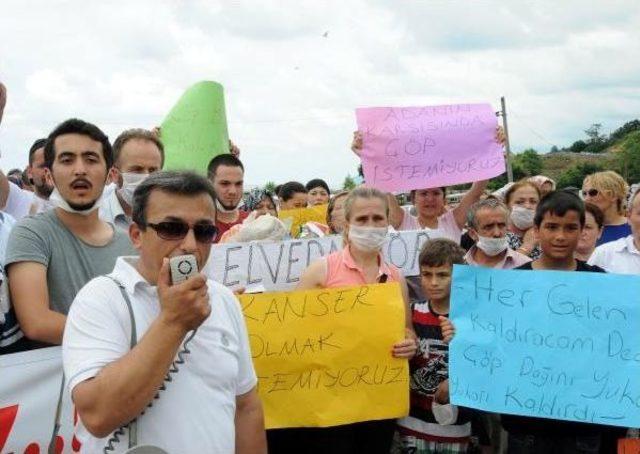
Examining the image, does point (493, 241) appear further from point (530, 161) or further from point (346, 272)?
point (530, 161)

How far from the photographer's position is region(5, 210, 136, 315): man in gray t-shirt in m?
2.68

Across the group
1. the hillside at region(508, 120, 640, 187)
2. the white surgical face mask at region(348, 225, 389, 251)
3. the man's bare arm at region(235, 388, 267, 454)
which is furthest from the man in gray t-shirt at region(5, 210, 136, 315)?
the hillside at region(508, 120, 640, 187)

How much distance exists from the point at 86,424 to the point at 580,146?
11294 centimetres

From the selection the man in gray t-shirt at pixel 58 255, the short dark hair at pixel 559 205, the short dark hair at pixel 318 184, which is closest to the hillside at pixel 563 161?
the short dark hair at pixel 318 184

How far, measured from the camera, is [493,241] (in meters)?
4.40

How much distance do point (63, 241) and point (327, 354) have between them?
5.01ft

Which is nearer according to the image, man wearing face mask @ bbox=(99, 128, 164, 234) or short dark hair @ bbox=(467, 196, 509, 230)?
man wearing face mask @ bbox=(99, 128, 164, 234)

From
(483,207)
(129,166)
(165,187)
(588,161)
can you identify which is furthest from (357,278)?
(588,161)

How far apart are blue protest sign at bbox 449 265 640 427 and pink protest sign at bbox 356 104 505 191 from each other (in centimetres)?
178

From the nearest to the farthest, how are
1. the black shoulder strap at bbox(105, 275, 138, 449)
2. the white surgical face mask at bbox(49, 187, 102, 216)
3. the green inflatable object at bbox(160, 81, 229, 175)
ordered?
the black shoulder strap at bbox(105, 275, 138, 449) < the white surgical face mask at bbox(49, 187, 102, 216) < the green inflatable object at bbox(160, 81, 229, 175)

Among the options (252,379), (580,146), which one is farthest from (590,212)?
(580,146)

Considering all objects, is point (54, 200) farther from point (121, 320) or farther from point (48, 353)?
point (121, 320)

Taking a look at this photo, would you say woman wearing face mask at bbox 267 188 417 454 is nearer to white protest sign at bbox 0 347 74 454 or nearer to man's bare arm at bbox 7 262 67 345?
white protest sign at bbox 0 347 74 454

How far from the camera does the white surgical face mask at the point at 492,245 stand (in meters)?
4.40
